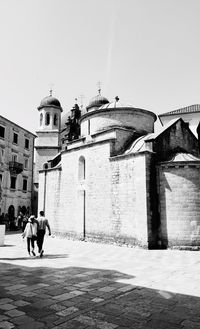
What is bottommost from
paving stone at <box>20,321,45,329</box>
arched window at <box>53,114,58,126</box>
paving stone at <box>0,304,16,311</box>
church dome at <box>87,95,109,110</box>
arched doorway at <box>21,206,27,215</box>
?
paving stone at <box>0,304,16,311</box>

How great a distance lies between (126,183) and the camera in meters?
14.3

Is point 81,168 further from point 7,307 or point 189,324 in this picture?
point 189,324

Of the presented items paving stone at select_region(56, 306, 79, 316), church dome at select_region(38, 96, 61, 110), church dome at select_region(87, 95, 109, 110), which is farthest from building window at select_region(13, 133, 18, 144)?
paving stone at select_region(56, 306, 79, 316)

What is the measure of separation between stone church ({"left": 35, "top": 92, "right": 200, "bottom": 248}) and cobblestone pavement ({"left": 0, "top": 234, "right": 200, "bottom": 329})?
3.27 meters

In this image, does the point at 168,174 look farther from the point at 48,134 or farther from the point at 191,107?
the point at 48,134

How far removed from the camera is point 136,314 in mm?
4582

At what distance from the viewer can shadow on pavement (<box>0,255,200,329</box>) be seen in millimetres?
4215

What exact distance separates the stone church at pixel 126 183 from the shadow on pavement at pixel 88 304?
6328 millimetres

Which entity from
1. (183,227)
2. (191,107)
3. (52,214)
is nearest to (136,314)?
(183,227)

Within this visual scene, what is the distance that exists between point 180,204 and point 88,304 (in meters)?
9.07

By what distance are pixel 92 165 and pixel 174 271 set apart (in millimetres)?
9819

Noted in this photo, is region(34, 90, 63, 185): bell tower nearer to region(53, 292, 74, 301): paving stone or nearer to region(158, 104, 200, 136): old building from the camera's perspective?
region(158, 104, 200, 136): old building

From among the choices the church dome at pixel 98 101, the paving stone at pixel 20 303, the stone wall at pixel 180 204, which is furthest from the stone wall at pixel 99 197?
the church dome at pixel 98 101

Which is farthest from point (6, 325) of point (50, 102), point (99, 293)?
point (50, 102)
